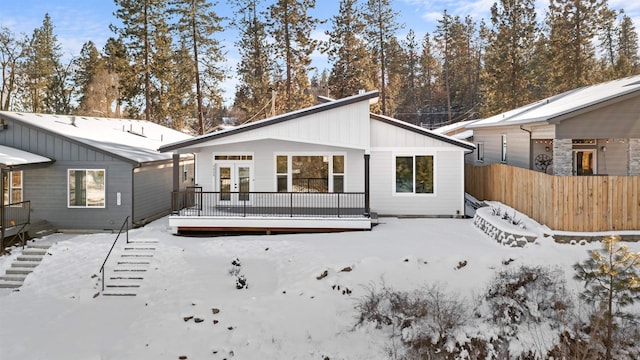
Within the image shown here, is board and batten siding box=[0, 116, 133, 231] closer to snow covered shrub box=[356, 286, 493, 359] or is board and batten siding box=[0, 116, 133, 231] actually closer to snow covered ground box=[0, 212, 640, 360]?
snow covered ground box=[0, 212, 640, 360]

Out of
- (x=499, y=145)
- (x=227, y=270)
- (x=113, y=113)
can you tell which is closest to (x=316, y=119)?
(x=227, y=270)

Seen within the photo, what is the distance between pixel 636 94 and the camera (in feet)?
46.2

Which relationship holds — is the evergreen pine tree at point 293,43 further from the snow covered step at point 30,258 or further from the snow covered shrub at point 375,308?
the snow covered shrub at point 375,308

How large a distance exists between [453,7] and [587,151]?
97.4ft

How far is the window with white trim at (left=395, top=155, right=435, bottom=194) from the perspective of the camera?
1612 cm

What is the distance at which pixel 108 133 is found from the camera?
63.0 ft

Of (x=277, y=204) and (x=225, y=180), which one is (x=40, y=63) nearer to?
(x=225, y=180)

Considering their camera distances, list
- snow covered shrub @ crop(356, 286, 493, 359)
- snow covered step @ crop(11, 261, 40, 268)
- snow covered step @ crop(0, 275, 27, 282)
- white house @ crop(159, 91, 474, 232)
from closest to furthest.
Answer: snow covered shrub @ crop(356, 286, 493, 359), snow covered step @ crop(0, 275, 27, 282), snow covered step @ crop(11, 261, 40, 268), white house @ crop(159, 91, 474, 232)

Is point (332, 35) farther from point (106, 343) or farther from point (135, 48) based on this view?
point (106, 343)

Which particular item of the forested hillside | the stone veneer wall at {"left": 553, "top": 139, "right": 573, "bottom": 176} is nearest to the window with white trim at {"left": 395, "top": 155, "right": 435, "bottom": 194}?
the stone veneer wall at {"left": 553, "top": 139, "right": 573, "bottom": 176}

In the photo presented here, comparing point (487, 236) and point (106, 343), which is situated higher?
point (487, 236)

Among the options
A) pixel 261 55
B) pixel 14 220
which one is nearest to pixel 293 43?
pixel 261 55

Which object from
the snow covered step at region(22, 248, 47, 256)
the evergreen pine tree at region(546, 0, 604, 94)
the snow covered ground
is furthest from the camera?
the evergreen pine tree at region(546, 0, 604, 94)

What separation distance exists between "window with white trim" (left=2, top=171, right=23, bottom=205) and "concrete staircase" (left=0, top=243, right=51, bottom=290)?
8.61 feet
